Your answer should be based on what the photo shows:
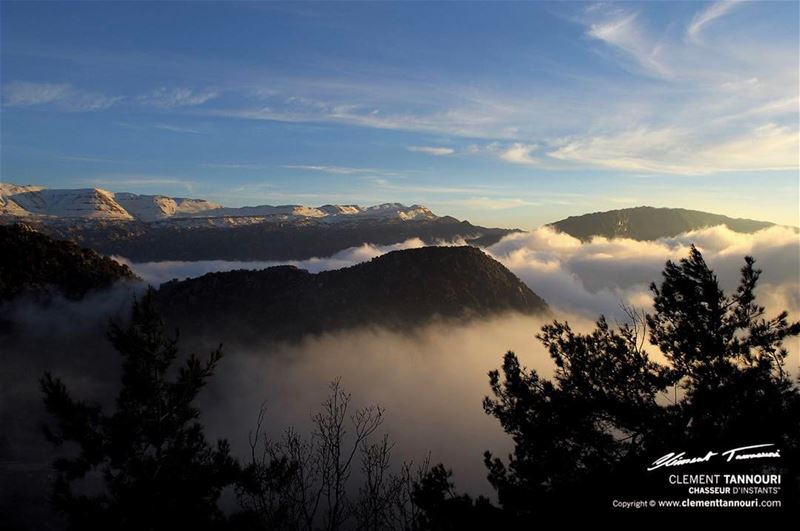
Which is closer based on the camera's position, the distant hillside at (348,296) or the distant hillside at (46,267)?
the distant hillside at (46,267)

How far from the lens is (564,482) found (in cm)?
1770

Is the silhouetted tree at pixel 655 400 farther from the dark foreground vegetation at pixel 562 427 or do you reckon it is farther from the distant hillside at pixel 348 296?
the distant hillside at pixel 348 296

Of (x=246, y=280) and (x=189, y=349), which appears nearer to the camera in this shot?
(x=189, y=349)

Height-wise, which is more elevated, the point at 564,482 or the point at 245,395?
the point at 564,482

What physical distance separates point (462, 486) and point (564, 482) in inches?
2864

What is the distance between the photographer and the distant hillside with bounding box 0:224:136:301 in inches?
3543

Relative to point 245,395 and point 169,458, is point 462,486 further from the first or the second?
point 169,458

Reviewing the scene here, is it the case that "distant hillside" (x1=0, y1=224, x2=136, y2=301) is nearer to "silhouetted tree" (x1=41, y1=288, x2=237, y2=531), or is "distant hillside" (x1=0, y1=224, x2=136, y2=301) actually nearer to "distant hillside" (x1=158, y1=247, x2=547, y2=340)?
"distant hillside" (x1=158, y1=247, x2=547, y2=340)

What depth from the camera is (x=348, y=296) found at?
429 ft

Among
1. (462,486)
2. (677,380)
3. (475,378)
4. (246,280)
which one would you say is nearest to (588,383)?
(677,380)
